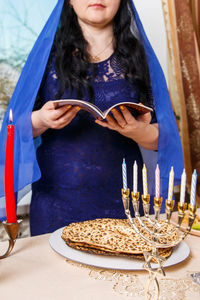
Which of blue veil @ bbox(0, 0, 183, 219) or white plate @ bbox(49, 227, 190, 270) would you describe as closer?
white plate @ bbox(49, 227, 190, 270)

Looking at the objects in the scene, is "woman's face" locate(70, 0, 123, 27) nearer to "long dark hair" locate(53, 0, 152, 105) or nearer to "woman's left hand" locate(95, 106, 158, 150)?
"long dark hair" locate(53, 0, 152, 105)

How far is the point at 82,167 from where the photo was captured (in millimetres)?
1525

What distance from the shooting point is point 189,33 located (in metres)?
2.21

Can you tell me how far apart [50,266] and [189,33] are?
72.9 inches

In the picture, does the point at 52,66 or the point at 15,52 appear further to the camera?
the point at 15,52

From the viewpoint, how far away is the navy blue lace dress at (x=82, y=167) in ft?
4.94

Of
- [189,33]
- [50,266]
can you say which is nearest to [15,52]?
[189,33]

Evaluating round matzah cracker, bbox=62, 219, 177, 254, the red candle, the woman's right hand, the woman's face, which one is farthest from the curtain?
the red candle

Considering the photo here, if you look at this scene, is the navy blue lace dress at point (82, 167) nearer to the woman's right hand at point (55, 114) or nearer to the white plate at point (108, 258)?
the woman's right hand at point (55, 114)

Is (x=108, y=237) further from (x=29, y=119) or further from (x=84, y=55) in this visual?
(x=84, y=55)

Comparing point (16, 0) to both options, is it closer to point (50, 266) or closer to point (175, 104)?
point (175, 104)

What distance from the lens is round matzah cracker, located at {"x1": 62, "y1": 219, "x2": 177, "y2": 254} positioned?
0.79 metres

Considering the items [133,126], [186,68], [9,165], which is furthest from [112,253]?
[186,68]

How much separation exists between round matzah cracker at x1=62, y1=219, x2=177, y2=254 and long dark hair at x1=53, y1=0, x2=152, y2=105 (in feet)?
2.50
